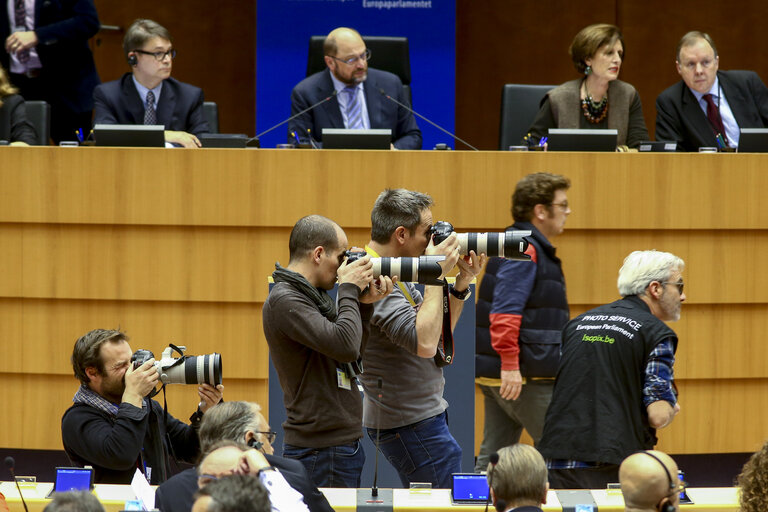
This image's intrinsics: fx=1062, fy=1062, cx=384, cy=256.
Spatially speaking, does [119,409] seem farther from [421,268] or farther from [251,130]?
[251,130]

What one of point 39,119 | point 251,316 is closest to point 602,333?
point 251,316

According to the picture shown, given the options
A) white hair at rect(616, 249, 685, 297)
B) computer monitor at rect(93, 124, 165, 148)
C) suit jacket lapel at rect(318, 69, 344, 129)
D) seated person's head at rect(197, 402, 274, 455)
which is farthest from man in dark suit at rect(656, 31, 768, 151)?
seated person's head at rect(197, 402, 274, 455)

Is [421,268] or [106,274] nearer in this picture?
[421,268]

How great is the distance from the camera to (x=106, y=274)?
4969 millimetres

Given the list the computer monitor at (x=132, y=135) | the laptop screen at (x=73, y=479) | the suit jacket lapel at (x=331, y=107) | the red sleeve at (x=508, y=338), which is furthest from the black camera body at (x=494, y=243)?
the suit jacket lapel at (x=331, y=107)

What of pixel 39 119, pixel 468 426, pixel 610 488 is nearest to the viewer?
pixel 610 488

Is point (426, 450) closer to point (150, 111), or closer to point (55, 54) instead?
point (150, 111)

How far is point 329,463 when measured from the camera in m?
3.32

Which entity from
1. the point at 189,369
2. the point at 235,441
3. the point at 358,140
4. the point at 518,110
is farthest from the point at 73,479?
the point at 518,110

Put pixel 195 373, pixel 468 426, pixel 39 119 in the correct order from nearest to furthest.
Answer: pixel 195 373 < pixel 468 426 < pixel 39 119

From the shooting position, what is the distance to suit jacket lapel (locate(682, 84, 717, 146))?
5.64 metres

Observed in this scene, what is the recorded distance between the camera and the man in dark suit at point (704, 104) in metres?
5.63

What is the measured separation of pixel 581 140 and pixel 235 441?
9.31ft

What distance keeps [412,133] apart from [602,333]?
2.59 m
